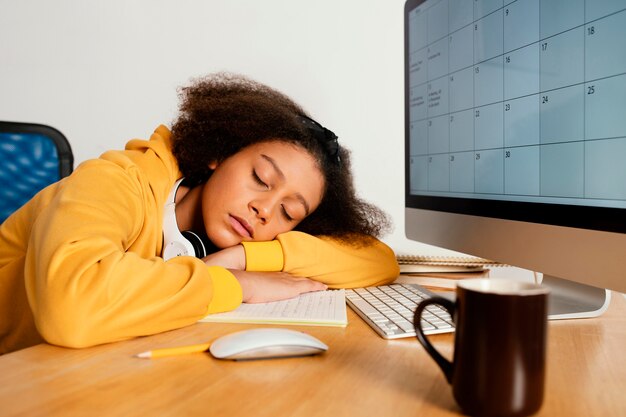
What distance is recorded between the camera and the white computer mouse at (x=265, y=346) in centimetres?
51

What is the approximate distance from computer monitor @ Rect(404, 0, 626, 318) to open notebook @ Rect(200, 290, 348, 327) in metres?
0.25

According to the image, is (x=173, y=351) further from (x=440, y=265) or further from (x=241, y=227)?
(x=440, y=265)

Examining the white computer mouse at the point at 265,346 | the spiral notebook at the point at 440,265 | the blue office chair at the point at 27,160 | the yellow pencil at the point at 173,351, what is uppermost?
the blue office chair at the point at 27,160

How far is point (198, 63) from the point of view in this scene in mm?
1725

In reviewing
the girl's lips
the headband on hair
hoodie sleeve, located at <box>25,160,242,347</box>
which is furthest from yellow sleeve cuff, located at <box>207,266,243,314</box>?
the headband on hair

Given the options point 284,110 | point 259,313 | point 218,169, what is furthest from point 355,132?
point 259,313

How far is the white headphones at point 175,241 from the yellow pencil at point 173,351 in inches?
18.4

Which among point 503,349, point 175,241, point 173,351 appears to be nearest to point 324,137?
point 175,241

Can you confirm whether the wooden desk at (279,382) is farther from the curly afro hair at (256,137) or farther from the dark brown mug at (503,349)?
the curly afro hair at (256,137)

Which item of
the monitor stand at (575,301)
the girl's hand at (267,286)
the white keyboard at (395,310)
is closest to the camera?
the white keyboard at (395,310)

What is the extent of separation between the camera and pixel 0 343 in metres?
0.89

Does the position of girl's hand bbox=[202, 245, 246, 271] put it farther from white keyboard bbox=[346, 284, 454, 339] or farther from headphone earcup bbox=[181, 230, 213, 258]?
white keyboard bbox=[346, 284, 454, 339]

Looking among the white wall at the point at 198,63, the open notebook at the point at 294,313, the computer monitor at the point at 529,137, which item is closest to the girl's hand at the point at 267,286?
the open notebook at the point at 294,313

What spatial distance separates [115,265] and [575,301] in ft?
2.05
